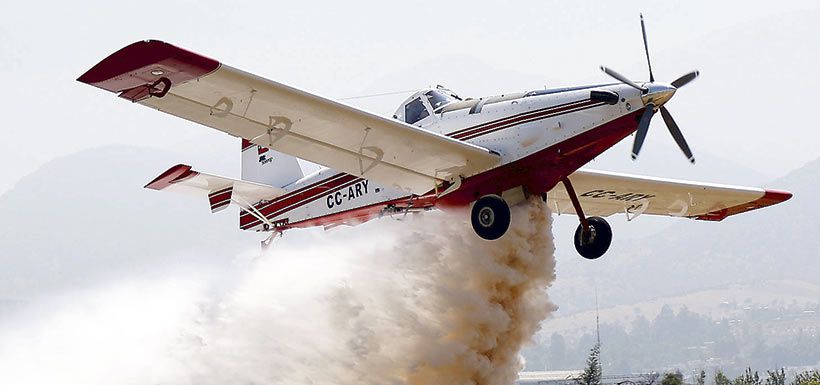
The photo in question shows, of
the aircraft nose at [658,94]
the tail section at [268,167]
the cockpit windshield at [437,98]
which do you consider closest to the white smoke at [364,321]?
the cockpit windshield at [437,98]

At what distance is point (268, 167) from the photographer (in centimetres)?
2616

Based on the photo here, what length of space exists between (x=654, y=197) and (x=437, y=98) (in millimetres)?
6822

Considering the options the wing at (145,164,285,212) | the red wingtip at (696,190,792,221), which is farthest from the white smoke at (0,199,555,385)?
the red wingtip at (696,190,792,221)

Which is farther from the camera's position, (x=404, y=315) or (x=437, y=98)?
(x=437, y=98)

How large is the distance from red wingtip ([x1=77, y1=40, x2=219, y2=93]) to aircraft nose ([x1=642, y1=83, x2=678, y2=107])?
7.26m

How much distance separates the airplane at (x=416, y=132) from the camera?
17312mm

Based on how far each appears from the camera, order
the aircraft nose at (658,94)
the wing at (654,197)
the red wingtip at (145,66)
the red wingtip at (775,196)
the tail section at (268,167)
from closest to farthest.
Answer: the red wingtip at (145,66)
the aircraft nose at (658,94)
the wing at (654,197)
the tail section at (268,167)
the red wingtip at (775,196)

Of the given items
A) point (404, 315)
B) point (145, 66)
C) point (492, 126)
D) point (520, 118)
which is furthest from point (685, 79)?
point (145, 66)

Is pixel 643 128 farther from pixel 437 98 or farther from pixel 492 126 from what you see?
pixel 437 98

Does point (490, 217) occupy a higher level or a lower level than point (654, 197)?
lower

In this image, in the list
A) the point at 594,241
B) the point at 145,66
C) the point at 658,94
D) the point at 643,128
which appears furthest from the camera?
the point at 594,241

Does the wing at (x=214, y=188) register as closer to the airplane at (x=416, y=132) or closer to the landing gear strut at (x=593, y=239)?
the airplane at (x=416, y=132)

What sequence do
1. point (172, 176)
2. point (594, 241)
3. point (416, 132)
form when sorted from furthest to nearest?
point (172, 176), point (594, 241), point (416, 132)

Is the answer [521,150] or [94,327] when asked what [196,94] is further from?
[94,327]
